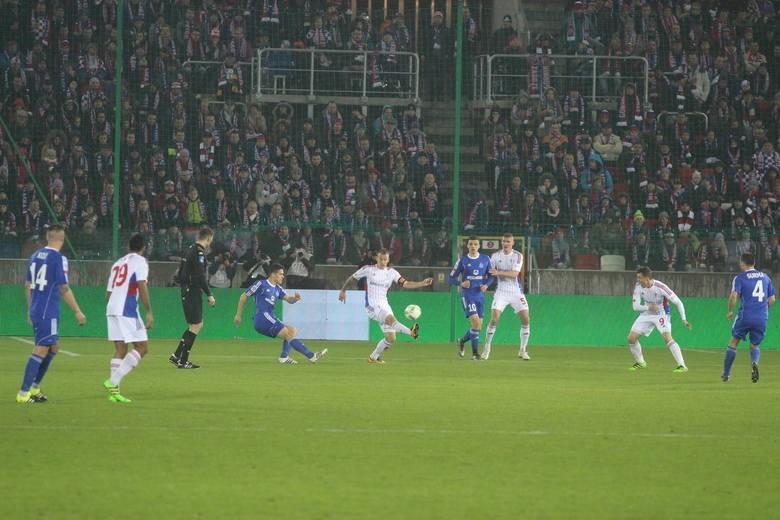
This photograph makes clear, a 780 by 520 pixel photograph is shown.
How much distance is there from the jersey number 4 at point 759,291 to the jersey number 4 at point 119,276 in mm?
8776

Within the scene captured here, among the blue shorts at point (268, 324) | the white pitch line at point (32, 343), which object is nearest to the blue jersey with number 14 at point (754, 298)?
the blue shorts at point (268, 324)

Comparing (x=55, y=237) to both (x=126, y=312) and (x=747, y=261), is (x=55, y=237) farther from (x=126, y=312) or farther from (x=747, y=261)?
(x=747, y=261)

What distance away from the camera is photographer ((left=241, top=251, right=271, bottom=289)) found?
1027 inches

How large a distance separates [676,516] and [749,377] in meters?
11.9

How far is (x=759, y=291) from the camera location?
693 inches

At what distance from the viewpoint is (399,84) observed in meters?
30.4

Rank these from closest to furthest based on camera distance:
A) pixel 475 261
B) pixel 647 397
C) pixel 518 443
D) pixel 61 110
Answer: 1. pixel 518 443
2. pixel 647 397
3. pixel 475 261
4. pixel 61 110

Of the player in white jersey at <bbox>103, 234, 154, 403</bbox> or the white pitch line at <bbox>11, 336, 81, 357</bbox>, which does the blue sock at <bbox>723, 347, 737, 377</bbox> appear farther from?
the white pitch line at <bbox>11, 336, 81, 357</bbox>

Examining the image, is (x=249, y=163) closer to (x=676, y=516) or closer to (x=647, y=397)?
(x=647, y=397)

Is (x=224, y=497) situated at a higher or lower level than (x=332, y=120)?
lower

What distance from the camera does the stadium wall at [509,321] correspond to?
26.4m

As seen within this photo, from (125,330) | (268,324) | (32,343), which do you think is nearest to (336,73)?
(32,343)

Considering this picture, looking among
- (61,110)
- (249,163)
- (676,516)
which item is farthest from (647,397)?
(61,110)

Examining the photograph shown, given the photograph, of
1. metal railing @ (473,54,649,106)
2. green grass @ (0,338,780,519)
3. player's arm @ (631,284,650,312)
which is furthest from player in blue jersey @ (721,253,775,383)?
metal railing @ (473,54,649,106)
